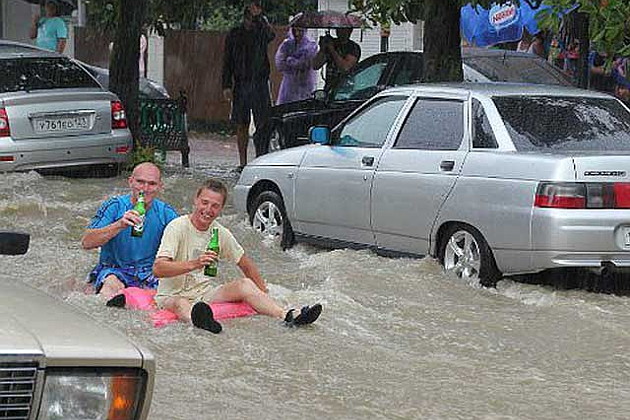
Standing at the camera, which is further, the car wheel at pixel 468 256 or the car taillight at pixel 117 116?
the car taillight at pixel 117 116

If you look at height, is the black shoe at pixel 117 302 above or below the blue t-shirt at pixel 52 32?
below

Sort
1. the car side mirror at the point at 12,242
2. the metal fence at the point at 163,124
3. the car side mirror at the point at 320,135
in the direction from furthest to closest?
the metal fence at the point at 163,124 → the car side mirror at the point at 320,135 → the car side mirror at the point at 12,242

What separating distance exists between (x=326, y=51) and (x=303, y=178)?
768 centimetres

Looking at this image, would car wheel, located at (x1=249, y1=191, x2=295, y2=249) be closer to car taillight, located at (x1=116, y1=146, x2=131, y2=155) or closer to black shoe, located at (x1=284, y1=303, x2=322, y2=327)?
black shoe, located at (x1=284, y1=303, x2=322, y2=327)

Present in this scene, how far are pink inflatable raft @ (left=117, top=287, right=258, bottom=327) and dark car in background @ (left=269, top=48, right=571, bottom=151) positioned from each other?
315 inches

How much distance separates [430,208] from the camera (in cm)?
1036

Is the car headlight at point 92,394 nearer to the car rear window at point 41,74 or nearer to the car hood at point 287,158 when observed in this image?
the car hood at point 287,158

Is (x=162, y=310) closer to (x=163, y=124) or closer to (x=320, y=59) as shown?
(x=163, y=124)

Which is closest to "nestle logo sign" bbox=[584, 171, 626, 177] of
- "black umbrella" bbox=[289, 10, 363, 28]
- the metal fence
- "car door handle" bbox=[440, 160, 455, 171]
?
"car door handle" bbox=[440, 160, 455, 171]

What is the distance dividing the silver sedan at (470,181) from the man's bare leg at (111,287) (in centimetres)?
255

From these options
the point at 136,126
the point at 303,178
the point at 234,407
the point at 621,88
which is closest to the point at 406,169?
the point at 303,178

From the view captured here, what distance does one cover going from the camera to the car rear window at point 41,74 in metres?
15.2

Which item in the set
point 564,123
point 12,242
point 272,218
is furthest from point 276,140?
point 12,242

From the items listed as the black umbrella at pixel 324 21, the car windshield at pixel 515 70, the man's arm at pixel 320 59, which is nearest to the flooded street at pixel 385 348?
the car windshield at pixel 515 70
